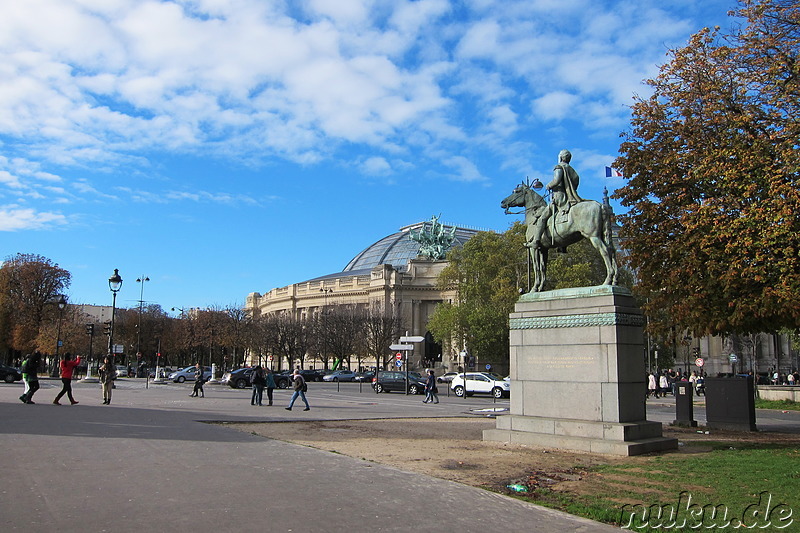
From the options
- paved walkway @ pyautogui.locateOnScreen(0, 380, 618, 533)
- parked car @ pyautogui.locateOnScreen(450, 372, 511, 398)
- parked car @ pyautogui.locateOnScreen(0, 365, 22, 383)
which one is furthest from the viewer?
parked car @ pyautogui.locateOnScreen(0, 365, 22, 383)

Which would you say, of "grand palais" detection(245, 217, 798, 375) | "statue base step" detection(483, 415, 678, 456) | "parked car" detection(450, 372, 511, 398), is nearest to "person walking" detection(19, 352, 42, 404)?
"statue base step" detection(483, 415, 678, 456)

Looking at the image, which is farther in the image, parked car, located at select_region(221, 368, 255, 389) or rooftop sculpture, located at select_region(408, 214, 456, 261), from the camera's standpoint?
rooftop sculpture, located at select_region(408, 214, 456, 261)

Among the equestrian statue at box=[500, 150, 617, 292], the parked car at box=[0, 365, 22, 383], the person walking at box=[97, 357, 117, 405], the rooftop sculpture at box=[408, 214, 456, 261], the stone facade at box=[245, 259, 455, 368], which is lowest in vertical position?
the parked car at box=[0, 365, 22, 383]

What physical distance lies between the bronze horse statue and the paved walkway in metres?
6.85

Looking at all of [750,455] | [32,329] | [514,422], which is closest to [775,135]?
[750,455]

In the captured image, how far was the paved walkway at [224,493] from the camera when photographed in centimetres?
670

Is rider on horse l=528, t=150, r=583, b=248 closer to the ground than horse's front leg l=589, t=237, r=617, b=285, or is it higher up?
higher up

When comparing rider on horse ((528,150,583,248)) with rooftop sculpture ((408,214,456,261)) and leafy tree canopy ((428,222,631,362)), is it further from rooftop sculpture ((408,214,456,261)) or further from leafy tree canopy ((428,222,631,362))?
rooftop sculpture ((408,214,456,261))

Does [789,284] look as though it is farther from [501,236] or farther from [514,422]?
[501,236]

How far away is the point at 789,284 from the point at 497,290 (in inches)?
1833

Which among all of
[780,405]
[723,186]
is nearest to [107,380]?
[723,186]

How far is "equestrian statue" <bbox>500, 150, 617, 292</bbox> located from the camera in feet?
46.5

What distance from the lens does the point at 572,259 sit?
6272cm
